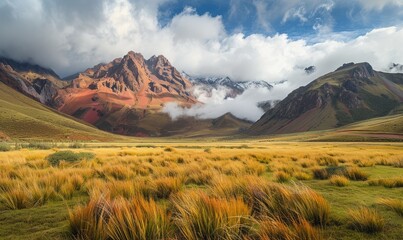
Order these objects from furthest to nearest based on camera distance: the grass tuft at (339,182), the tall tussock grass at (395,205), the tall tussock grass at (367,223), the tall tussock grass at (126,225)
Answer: the grass tuft at (339,182)
the tall tussock grass at (395,205)
the tall tussock grass at (367,223)
the tall tussock grass at (126,225)

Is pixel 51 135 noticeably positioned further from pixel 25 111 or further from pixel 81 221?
pixel 81 221

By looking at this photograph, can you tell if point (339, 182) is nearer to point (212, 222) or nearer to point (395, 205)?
point (395, 205)

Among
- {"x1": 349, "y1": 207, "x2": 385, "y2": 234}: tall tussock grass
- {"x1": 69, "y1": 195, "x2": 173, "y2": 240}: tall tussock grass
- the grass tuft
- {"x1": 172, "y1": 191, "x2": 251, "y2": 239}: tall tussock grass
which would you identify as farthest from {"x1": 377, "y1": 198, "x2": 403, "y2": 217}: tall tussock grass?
{"x1": 69, "y1": 195, "x2": 173, "y2": 240}: tall tussock grass

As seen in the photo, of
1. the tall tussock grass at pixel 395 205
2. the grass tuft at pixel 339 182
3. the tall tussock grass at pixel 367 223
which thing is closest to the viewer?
the tall tussock grass at pixel 367 223

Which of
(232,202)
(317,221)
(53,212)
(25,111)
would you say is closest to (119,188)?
(53,212)

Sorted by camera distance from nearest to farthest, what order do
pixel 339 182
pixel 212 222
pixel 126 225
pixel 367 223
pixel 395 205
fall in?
pixel 126 225, pixel 212 222, pixel 367 223, pixel 395 205, pixel 339 182

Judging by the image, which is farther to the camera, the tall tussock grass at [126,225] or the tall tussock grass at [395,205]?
the tall tussock grass at [395,205]

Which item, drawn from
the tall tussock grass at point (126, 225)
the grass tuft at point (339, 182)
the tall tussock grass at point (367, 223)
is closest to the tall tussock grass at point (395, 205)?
the tall tussock grass at point (367, 223)

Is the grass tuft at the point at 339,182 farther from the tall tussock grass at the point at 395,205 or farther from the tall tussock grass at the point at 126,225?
the tall tussock grass at the point at 126,225

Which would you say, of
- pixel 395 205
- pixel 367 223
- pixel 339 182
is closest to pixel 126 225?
pixel 367 223

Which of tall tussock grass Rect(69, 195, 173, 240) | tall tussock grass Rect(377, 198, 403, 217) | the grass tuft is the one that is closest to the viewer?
tall tussock grass Rect(69, 195, 173, 240)

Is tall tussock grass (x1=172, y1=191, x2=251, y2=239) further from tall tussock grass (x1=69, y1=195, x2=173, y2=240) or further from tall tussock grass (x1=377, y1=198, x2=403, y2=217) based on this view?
tall tussock grass (x1=377, y1=198, x2=403, y2=217)

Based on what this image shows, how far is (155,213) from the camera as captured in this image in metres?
4.71

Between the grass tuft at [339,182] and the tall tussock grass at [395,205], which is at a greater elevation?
the tall tussock grass at [395,205]
